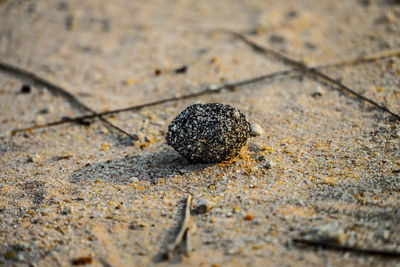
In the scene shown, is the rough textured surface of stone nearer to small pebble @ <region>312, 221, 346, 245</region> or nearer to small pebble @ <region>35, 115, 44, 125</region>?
small pebble @ <region>312, 221, 346, 245</region>

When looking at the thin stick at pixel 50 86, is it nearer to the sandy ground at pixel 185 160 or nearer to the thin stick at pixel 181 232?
the sandy ground at pixel 185 160

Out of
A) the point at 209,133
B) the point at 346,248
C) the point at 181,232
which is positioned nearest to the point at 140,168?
the point at 209,133

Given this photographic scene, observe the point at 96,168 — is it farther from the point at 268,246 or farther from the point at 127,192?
the point at 268,246

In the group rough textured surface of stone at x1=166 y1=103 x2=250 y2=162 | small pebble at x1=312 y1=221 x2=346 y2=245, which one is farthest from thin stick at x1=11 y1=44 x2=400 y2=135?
small pebble at x1=312 y1=221 x2=346 y2=245

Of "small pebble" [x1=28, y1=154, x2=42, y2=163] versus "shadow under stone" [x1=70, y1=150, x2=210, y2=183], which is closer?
"shadow under stone" [x1=70, y1=150, x2=210, y2=183]

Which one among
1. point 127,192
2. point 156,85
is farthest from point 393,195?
point 156,85

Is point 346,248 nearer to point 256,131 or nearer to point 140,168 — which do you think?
point 256,131
